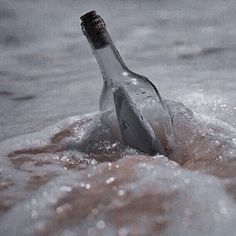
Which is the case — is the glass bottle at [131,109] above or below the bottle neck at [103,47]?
below

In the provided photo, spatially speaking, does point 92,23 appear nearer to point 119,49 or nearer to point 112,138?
point 112,138

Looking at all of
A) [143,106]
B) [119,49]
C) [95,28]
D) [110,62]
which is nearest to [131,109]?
[143,106]

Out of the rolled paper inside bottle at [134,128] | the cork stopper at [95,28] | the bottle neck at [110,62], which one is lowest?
the rolled paper inside bottle at [134,128]

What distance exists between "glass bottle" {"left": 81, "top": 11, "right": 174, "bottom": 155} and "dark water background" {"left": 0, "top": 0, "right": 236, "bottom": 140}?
0.41m

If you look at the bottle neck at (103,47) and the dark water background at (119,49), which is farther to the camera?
the dark water background at (119,49)

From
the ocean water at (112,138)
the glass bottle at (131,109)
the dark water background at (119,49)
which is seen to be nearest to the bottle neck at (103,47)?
the glass bottle at (131,109)

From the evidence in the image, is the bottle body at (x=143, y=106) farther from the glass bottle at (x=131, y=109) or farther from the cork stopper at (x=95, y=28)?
the cork stopper at (x=95, y=28)

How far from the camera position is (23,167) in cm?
151

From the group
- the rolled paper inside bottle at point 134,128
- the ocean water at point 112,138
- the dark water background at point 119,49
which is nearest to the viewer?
the ocean water at point 112,138

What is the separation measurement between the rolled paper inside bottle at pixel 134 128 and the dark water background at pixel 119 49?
483 millimetres

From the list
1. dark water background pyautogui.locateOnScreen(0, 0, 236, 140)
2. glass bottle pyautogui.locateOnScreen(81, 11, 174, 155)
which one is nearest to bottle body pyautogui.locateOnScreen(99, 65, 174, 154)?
glass bottle pyautogui.locateOnScreen(81, 11, 174, 155)

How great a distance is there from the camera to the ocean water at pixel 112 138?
1203mm

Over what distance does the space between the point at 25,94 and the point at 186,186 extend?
1.76 meters

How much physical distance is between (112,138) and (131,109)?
13cm
